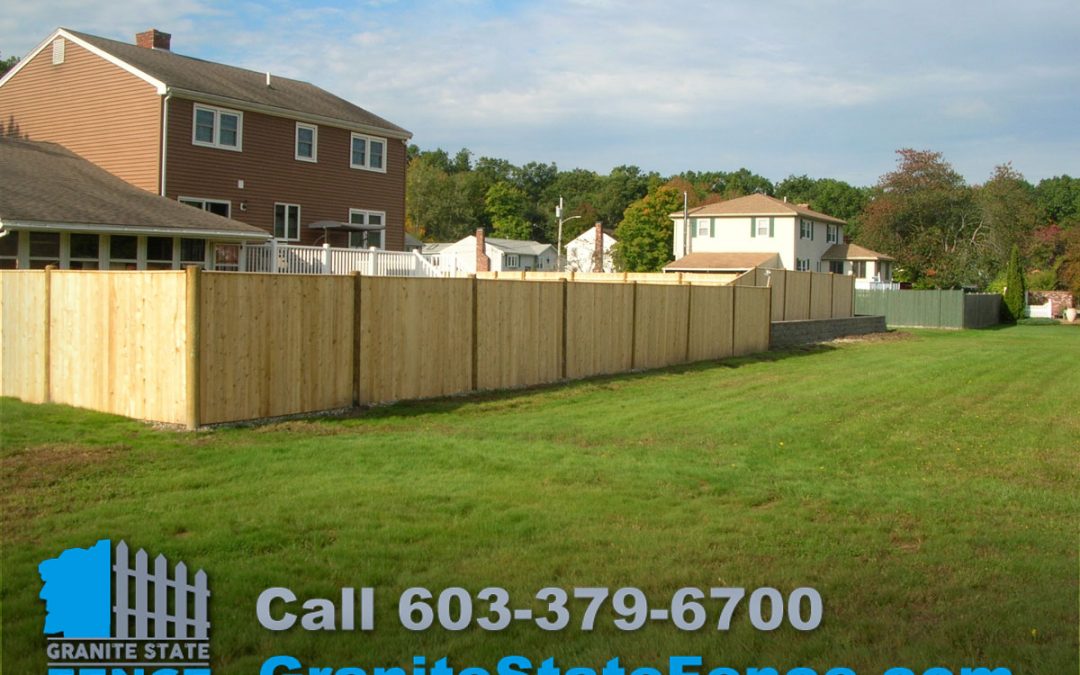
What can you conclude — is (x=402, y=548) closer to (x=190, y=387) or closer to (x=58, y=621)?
(x=58, y=621)

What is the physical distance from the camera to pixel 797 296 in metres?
31.8

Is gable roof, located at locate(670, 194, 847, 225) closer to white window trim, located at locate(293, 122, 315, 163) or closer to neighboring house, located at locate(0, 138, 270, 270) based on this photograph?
white window trim, located at locate(293, 122, 315, 163)

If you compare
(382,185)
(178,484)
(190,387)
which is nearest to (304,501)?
(178,484)

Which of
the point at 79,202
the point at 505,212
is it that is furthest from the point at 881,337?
the point at 505,212

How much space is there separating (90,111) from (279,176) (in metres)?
5.50

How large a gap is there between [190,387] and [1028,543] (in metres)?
8.81

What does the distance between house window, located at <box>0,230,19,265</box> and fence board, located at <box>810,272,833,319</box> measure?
2354 centimetres

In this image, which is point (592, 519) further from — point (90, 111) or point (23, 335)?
point (90, 111)

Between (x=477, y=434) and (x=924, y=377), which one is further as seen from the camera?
(x=924, y=377)

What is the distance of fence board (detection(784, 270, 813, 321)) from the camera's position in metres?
31.1

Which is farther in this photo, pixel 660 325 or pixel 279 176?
pixel 279 176

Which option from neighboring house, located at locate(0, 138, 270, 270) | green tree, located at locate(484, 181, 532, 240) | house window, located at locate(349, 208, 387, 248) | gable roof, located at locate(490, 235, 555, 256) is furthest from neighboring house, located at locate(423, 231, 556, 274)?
neighboring house, located at locate(0, 138, 270, 270)

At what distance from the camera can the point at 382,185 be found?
3312cm

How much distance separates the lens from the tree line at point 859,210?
68312mm
